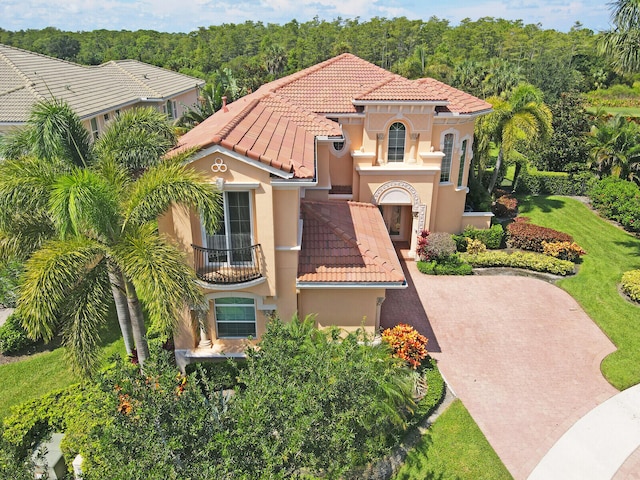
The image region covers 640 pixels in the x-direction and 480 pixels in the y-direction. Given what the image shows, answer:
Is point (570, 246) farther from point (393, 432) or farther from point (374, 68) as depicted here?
point (393, 432)

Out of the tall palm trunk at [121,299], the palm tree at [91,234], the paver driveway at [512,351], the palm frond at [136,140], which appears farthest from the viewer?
the paver driveway at [512,351]

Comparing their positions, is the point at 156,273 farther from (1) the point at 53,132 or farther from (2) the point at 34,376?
(2) the point at 34,376

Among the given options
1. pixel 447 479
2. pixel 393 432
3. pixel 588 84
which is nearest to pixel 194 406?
pixel 393 432

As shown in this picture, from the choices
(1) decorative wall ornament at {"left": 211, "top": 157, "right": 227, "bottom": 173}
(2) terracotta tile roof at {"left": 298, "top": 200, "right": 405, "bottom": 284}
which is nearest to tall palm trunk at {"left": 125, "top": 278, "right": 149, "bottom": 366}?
(1) decorative wall ornament at {"left": 211, "top": 157, "right": 227, "bottom": 173}

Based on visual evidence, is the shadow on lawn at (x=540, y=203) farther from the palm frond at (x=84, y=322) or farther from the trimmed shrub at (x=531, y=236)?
the palm frond at (x=84, y=322)

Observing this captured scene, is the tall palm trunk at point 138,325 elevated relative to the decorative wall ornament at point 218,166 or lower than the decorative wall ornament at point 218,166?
lower

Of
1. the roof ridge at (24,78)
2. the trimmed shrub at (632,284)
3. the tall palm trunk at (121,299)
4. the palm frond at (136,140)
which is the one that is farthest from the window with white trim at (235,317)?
the roof ridge at (24,78)

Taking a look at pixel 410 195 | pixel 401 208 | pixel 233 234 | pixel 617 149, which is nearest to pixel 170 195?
pixel 233 234
